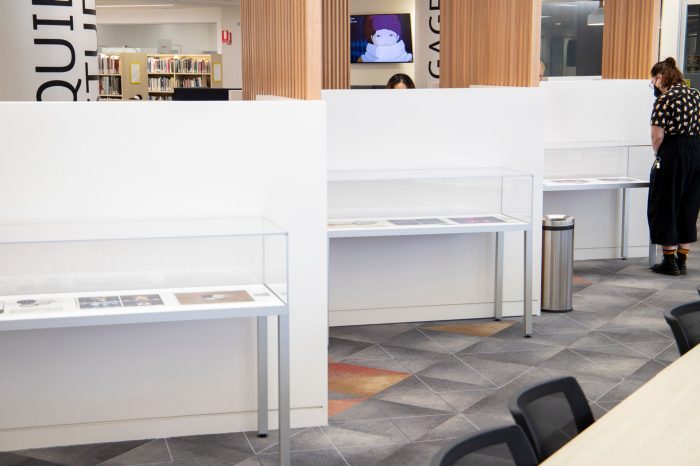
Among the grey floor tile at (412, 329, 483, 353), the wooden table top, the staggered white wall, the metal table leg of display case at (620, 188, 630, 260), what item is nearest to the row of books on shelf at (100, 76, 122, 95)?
the staggered white wall

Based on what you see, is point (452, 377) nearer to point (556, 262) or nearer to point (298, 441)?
point (298, 441)

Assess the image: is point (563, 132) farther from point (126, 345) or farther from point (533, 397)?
point (533, 397)

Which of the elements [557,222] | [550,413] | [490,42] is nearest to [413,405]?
[550,413]

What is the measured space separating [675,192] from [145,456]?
532 cm

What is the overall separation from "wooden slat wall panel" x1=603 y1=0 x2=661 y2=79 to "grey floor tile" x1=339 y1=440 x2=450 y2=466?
5.66 meters

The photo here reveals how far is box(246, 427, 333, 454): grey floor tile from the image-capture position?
14.2ft

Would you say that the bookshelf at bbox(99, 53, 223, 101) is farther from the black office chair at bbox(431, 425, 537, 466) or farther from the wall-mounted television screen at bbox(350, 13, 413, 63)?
the black office chair at bbox(431, 425, 537, 466)

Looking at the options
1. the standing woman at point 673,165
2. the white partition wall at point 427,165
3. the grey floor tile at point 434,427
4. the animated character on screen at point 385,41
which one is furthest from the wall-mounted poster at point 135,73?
the grey floor tile at point 434,427

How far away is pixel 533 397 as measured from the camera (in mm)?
2549

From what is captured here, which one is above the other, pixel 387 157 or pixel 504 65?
pixel 504 65

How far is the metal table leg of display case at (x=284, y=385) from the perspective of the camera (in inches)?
152

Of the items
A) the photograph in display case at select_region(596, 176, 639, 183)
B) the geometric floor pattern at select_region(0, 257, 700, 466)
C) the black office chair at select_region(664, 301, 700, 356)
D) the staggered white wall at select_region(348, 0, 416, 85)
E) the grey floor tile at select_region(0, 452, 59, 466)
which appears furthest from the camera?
the staggered white wall at select_region(348, 0, 416, 85)

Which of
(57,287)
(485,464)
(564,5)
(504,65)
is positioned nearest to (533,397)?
(485,464)

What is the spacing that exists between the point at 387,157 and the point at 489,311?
1343 millimetres
